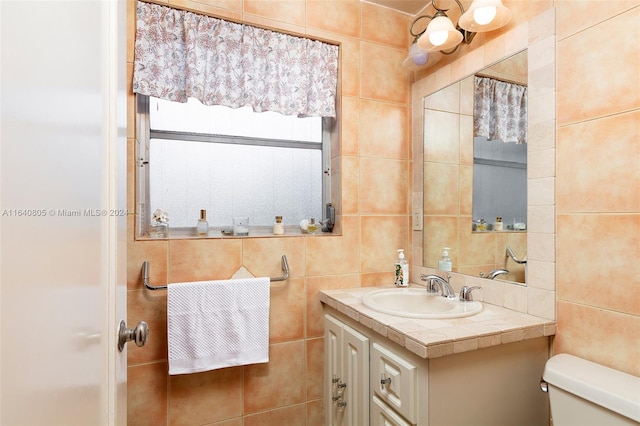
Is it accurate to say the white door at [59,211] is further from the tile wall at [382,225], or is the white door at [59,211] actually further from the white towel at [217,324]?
the tile wall at [382,225]

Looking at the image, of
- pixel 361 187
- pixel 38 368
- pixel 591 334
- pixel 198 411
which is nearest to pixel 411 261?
pixel 361 187

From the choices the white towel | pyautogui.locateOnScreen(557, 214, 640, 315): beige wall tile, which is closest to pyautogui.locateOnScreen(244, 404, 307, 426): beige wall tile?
the white towel

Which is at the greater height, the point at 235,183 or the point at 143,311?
the point at 235,183

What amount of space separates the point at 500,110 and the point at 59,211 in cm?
157

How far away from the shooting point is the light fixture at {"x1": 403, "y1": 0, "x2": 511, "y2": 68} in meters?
1.32

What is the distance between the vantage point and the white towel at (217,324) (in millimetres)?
1404

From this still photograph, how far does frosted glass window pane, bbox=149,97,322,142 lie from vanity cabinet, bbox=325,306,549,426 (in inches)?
42.1

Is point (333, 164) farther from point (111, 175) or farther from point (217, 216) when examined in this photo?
point (111, 175)

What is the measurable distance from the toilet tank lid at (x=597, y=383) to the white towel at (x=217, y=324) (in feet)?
3.55

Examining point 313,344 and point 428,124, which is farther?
point 428,124

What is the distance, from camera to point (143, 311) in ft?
4.75

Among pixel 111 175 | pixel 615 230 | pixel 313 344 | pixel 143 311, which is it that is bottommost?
pixel 313 344

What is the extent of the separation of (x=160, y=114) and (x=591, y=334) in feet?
6.25

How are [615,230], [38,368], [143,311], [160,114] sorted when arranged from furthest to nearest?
[160,114] < [143,311] < [615,230] < [38,368]
